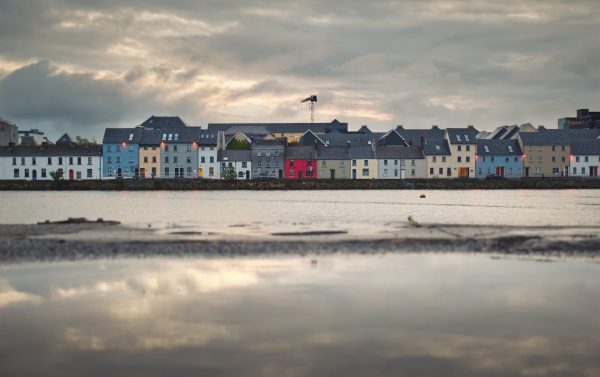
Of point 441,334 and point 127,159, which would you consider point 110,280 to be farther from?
point 127,159

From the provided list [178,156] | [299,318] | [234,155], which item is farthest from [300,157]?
[299,318]

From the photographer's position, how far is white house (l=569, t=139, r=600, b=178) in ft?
548

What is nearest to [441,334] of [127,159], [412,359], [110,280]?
[412,359]

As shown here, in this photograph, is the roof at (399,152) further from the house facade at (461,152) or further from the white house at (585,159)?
the white house at (585,159)

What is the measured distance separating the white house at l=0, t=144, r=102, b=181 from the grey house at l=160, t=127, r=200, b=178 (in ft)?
58.6

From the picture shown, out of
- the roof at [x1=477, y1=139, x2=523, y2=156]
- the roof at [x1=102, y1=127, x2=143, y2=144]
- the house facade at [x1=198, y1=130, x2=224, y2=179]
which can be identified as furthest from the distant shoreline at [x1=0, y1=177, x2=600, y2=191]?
the roof at [x1=477, y1=139, x2=523, y2=156]

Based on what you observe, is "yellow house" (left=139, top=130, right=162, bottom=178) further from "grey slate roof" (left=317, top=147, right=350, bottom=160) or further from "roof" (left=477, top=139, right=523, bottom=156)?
"roof" (left=477, top=139, right=523, bottom=156)

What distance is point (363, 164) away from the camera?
15650cm

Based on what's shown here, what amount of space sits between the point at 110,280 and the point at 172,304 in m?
3.64

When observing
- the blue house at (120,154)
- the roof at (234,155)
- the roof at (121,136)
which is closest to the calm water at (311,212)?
the roof at (234,155)

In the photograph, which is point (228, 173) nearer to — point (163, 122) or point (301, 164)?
point (301, 164)

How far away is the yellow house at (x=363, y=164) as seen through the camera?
156 m

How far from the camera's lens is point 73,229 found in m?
36.4

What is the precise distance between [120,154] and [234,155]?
2530 centimetres
